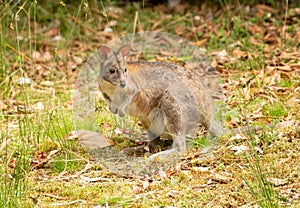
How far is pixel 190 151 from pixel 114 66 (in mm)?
910

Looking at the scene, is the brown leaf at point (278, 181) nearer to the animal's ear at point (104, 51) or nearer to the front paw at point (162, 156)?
the front paw at point (162, 156)

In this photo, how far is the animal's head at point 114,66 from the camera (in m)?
4.52

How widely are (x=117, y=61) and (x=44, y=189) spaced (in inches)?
45.2

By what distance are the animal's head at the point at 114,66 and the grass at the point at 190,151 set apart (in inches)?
11.6

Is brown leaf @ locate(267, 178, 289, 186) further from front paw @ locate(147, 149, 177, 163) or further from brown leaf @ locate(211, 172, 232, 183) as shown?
front paw @ locate(147, 149, 177, 163)

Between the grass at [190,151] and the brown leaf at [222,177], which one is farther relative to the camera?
the brown leaf at [222,177]

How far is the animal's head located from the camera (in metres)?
4.52

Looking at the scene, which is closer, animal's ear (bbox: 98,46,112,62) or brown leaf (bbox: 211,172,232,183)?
brown leaf (bbox: 211,172,232,183)

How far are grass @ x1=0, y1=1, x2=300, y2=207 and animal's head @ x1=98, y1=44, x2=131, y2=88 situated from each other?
0.30 meters

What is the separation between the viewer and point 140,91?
183 inches

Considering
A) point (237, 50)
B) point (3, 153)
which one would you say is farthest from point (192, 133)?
point (237, 50)

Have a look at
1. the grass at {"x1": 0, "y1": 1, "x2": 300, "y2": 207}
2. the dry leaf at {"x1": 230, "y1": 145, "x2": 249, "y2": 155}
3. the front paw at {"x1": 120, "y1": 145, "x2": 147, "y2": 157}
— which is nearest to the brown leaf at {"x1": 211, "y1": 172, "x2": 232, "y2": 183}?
the grass at {"x1": 0, "y1": 1, "x2": 300, "y2": 207}

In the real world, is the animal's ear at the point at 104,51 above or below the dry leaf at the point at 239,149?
above

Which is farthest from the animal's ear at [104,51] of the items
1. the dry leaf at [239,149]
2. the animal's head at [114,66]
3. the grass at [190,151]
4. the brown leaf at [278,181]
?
the brown leaf at [278,181]
